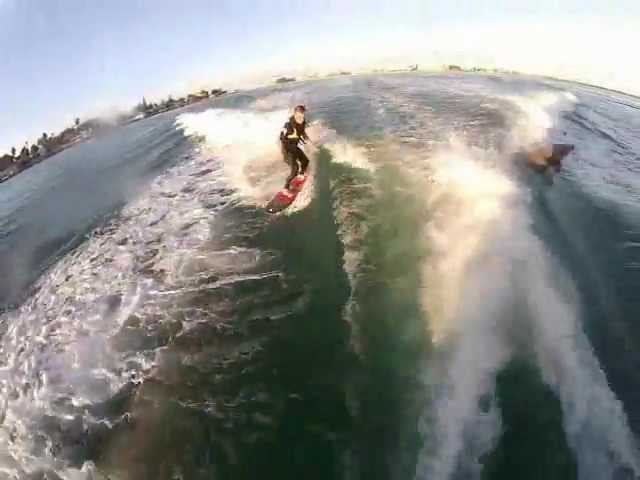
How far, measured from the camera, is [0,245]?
24.5m

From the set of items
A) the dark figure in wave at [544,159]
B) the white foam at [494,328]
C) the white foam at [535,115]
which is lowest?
the white foam at [494,328]

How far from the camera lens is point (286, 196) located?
19.7m

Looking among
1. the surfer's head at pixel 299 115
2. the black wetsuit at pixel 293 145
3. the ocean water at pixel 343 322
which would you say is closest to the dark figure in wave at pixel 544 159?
the ocean water at pixel 343 322

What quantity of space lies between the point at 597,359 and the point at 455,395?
3508 mm

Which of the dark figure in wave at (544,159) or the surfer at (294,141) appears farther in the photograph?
the dark figure in wave at (544,159)

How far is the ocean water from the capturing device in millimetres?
10883

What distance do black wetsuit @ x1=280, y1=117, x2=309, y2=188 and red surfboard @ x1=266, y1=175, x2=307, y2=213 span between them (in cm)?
23

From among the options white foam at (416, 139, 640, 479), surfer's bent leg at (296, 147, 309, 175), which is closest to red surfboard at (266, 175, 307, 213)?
surfer's bent leg at (296, 147, 309, 175)

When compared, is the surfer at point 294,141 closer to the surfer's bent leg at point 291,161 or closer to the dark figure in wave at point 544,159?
the surfer's bent leg at point 291,161

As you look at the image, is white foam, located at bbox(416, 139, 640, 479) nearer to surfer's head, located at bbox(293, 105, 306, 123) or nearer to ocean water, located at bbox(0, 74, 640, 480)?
ocean water, located at bbox(0, 74, 640, 480)

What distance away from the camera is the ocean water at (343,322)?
428 inches

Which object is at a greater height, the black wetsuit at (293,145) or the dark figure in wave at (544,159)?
the black wetsuit at (293,145)

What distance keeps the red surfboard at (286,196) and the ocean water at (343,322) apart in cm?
31

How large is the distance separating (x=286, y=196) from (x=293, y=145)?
1964mm
